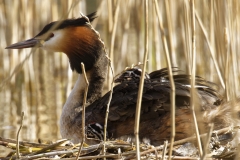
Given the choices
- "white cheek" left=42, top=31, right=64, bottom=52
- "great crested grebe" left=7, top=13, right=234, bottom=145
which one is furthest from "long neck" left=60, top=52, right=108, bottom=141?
"white cheek" left=42, top=31, right=64, bottom=52

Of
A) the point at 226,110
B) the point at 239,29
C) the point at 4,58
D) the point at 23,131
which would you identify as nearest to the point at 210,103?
the point at 226,110

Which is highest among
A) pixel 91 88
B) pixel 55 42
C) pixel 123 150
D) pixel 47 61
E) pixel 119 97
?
pixel 47 61

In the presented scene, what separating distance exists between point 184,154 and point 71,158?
0.92 m

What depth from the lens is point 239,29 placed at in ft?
17.9

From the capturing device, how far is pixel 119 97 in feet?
15.6

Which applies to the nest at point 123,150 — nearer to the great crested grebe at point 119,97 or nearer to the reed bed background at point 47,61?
the great crested grebe at point 119,97

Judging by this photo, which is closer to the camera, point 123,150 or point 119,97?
point 123,150

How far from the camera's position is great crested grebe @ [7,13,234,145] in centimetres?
453

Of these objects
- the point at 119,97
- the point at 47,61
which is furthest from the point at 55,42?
the point at 47,61

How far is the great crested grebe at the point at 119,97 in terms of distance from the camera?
14.9ft

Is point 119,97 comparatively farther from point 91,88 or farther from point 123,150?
point 91,88

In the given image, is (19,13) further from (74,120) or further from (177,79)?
(177,79)

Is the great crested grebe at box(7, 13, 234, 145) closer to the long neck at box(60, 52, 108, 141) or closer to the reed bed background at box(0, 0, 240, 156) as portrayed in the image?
the long neck at box(60, 52, 108, 141)

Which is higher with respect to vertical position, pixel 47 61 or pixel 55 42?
pixel 47 61
